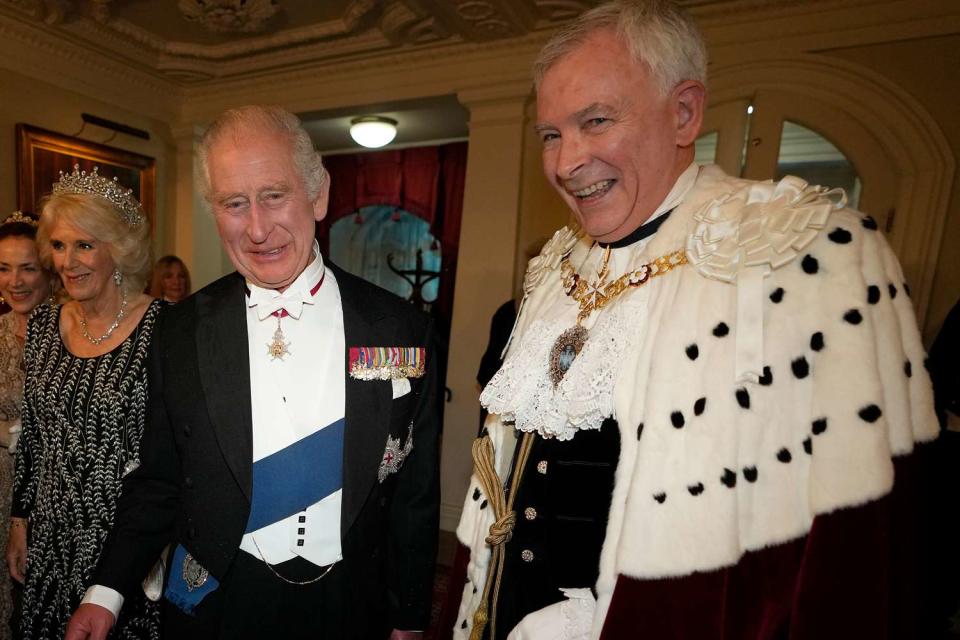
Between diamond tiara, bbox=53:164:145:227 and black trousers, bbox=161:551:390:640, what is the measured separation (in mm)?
1342

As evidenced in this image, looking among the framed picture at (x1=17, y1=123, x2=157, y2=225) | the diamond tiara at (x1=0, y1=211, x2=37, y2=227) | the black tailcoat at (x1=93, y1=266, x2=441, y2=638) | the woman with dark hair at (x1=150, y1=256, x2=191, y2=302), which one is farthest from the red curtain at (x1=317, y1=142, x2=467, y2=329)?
the black tailcoat at (x1=93, y1=266, x2=441, y2=638)

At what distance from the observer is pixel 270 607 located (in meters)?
1.21

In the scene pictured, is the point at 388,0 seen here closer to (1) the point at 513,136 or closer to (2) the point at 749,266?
(1) the point at 513,136

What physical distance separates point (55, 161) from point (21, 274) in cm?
279

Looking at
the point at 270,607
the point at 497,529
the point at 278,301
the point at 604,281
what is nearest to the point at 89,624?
the point at 270,607

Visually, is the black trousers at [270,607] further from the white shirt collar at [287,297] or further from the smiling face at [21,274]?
the smiling face at [21,274]

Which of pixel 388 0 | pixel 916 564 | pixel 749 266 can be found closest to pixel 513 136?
pixel 388 0

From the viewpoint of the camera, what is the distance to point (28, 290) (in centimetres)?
227

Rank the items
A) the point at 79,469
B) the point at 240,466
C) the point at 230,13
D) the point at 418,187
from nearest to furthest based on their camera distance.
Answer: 1. the point at 240,466
2. the point at 79,469
3. the point at 230,13
4. the point at 418,187

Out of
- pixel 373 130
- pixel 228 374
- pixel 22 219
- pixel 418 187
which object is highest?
pixel 373 130

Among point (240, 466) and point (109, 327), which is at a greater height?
point (109, 327)

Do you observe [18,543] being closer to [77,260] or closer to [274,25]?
[77,260]

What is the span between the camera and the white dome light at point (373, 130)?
16.8 feet

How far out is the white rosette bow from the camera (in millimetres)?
832
